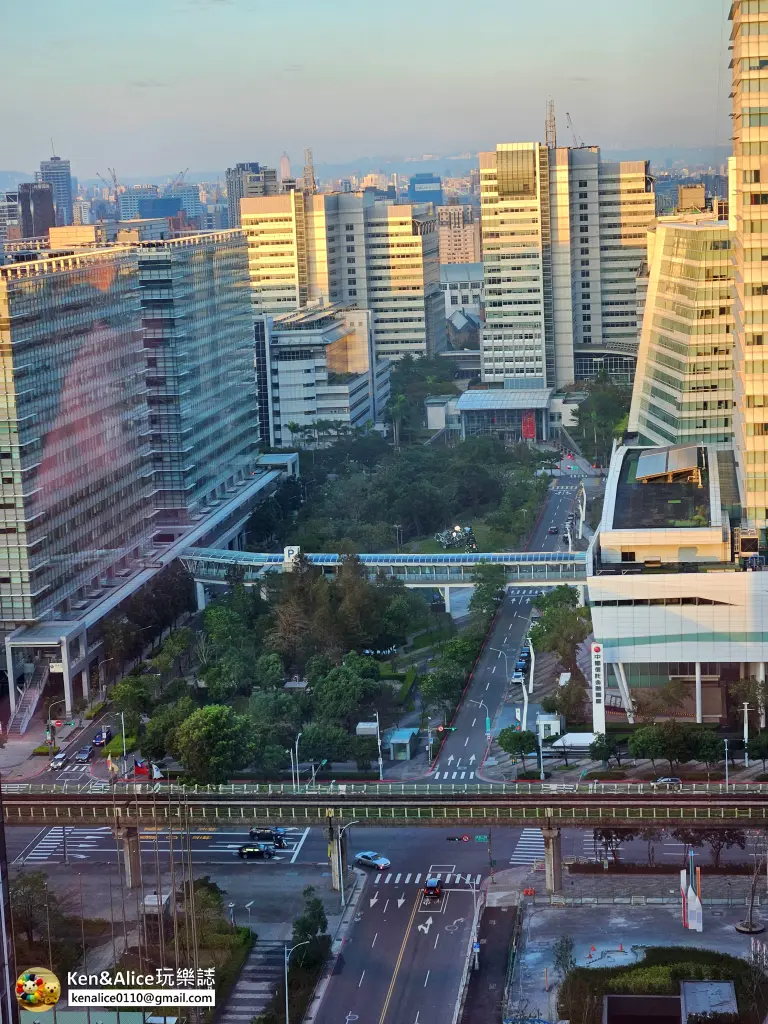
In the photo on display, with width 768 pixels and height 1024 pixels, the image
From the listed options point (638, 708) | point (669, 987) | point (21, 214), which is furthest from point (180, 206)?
point (669, 987)

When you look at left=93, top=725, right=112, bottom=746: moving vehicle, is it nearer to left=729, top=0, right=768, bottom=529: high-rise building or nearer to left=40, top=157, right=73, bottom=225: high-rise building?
left=729, top=0, right=768, bottom=529: high-rise building

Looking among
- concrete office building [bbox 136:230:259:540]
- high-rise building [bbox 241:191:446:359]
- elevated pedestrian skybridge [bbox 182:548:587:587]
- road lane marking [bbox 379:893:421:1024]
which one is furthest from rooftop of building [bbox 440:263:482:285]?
road lane marking [bbox 379:893:421:1024]

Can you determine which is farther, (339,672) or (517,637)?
(517,637)

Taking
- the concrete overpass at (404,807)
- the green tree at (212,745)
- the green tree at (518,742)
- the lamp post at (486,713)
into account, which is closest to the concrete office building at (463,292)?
the lamp post at (486,713)

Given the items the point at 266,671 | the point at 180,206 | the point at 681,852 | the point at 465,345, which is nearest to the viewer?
the point at 681,852

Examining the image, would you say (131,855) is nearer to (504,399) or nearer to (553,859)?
(553,859)

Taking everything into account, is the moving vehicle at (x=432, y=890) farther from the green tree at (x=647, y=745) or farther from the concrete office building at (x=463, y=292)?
the concrete office building at (x=463, y=292)

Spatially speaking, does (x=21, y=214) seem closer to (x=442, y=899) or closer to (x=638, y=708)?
(x=638, y=708)
